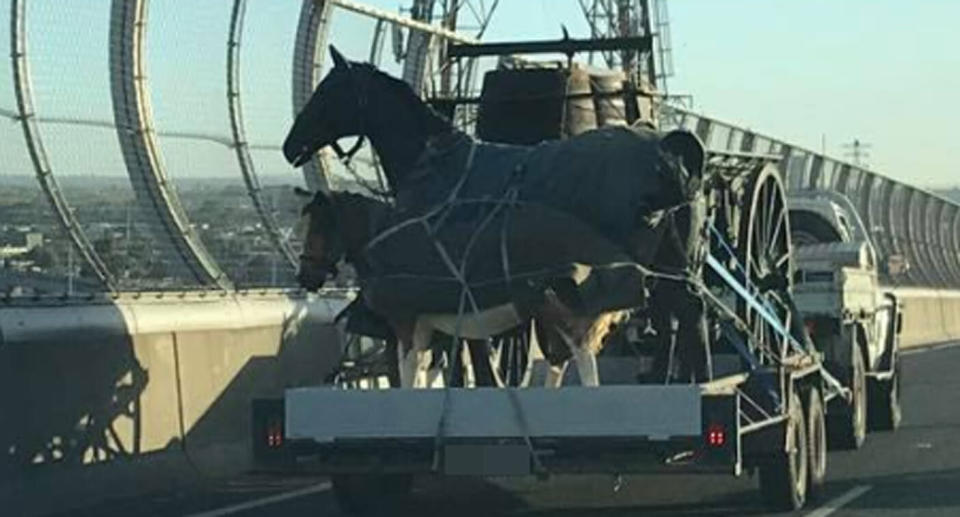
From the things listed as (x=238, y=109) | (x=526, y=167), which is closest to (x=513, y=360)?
(x=526, y=167)

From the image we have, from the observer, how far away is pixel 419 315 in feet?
41.0

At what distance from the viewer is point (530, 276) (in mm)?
12250

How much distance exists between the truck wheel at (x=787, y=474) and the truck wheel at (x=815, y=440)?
0.41 meters

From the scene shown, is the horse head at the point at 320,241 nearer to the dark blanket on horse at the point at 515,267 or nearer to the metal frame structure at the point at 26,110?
the dark blanket on horse at the point at 515,267

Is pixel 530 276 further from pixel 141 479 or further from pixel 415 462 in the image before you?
pixel 141 479

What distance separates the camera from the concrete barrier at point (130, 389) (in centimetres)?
1338

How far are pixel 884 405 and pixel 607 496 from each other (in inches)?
291

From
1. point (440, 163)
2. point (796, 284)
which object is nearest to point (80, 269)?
point (440, 163)

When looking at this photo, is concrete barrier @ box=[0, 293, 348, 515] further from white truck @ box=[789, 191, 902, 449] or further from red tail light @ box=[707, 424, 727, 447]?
white truck @ box=[789, 191, 902, 449]

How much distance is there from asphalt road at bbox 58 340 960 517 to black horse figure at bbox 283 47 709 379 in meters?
1.55

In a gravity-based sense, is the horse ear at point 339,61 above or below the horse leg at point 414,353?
above

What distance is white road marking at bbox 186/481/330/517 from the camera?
45.2ft

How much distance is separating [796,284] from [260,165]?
5136mm

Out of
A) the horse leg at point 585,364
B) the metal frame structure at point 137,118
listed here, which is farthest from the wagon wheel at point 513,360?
the metal frame structure at point 137,118
